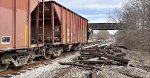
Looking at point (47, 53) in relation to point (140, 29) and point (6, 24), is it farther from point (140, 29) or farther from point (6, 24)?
point (140, 29)

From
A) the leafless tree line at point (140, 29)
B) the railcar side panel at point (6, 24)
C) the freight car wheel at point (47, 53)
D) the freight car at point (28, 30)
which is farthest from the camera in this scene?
the leafless tree line at point (140, 29)

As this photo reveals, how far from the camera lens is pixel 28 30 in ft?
44.6

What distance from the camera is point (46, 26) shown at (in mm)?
18859

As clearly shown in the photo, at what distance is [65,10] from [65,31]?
1.44 meters

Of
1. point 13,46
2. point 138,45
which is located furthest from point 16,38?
point 138,45

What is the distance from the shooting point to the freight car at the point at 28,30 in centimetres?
1177

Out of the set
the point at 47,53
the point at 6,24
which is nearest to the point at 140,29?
the point at 47,53

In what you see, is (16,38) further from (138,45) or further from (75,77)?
(138,45)

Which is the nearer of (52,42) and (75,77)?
(75,77)

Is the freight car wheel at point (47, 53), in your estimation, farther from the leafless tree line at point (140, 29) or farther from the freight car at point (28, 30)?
the leafless tree line at point (140, 29)

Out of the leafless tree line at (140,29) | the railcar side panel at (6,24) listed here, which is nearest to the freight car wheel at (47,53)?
the railcar side panel at (6,24)

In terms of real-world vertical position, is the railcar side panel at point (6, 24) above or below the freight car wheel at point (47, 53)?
above

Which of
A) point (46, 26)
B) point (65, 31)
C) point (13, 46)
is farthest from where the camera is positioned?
point (65, 31)

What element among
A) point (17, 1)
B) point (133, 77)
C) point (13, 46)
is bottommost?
point (133, 77)
